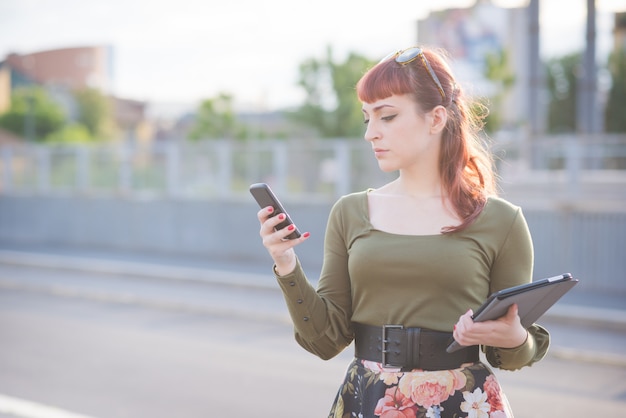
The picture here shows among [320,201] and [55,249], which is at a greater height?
[320,201]

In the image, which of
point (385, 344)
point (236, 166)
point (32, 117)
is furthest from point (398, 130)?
point (32, 117)

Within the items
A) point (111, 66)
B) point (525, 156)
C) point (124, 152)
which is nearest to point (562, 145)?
point (525, 156)

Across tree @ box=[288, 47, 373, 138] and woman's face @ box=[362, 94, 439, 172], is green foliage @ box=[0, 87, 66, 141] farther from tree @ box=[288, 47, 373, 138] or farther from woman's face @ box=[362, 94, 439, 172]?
woman's face @ box=[362, 94, 439, 172]

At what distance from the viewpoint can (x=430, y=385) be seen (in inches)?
92.2

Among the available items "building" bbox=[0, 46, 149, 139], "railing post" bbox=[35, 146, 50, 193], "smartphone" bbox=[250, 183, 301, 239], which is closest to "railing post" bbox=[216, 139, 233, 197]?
"railing post" bbox=[35, 146, 50, 193]

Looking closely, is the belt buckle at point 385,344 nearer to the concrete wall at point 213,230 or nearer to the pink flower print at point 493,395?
the pink flower print at point 493,395

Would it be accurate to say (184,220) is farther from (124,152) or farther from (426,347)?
(426,347)

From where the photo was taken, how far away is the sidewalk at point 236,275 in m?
8.88

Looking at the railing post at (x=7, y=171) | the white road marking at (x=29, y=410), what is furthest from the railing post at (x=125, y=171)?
the white road marking at (x=29, y=410)

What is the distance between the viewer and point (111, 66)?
89062 millimetres

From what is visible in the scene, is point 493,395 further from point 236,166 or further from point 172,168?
point 172,168

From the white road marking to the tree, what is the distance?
2794 cm

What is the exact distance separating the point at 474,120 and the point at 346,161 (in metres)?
12.6

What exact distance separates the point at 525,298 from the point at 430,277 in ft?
1.03
